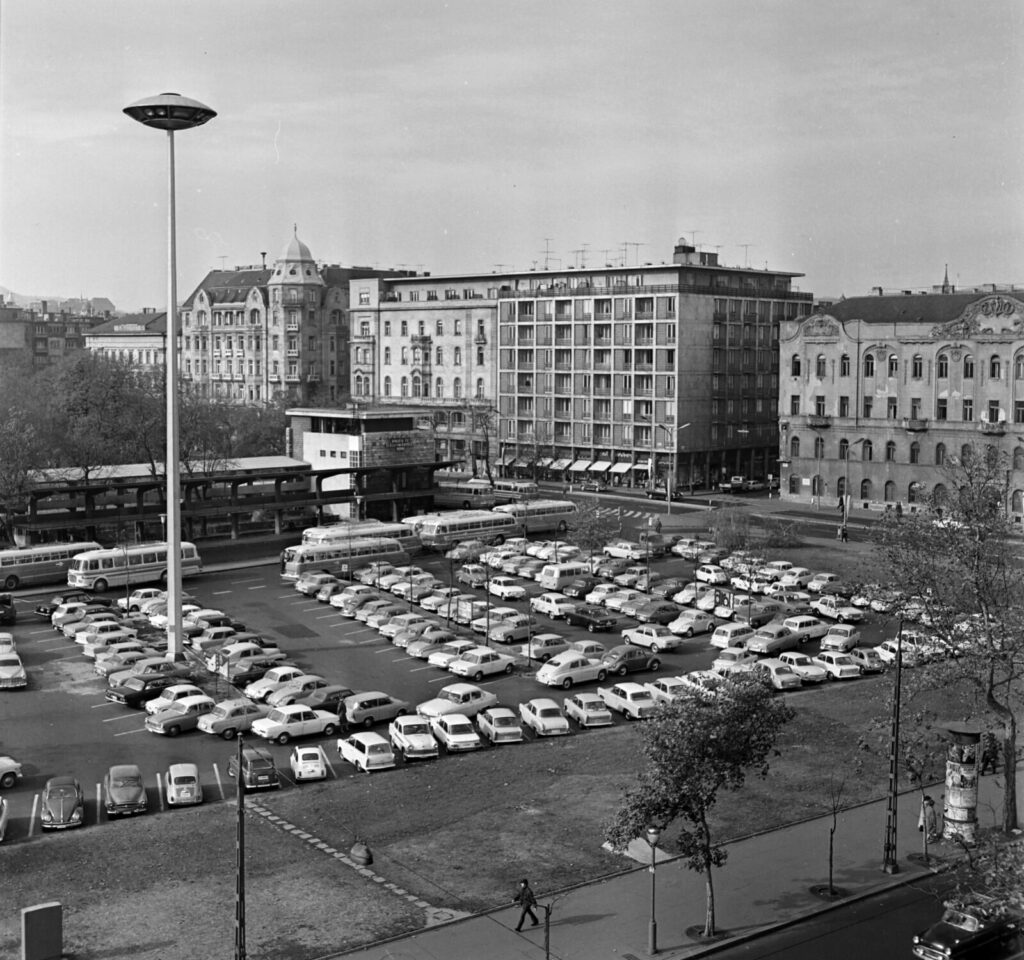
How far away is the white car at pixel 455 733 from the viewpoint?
3756cm

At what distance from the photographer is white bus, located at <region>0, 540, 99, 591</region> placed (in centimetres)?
6144

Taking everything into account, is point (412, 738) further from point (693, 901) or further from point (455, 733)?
point (693, 901)

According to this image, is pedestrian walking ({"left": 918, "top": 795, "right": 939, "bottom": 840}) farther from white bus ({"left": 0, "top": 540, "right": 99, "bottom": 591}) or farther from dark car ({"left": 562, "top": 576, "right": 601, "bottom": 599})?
white bus ({"left": 0, "top": 540, "right": 99, "bottom": 591})

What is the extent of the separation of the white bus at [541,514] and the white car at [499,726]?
37.6 m

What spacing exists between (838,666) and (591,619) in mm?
11368

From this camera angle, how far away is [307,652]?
4944 centimetres

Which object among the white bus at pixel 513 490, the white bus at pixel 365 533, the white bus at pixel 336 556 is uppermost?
the white bus at pixel 513 490

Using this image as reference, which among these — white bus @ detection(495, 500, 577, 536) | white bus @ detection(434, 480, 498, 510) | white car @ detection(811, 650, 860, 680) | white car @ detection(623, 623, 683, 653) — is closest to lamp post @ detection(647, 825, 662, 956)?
white car @ detection(811, 650, 860, 680)

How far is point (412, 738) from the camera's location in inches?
1457

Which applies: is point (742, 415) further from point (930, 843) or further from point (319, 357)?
point (930, 843)

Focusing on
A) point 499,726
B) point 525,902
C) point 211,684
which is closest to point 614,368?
point 211,684

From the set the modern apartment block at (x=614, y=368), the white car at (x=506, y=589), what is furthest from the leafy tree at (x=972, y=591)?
the modern apartment block at (x=614, y=368)

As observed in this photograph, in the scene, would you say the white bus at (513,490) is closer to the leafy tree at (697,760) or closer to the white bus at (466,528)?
the white bus at (466,528)

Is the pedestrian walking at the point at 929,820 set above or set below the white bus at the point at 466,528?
below
